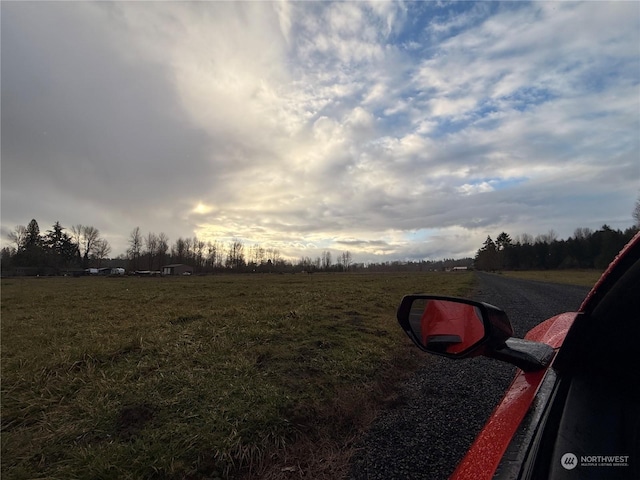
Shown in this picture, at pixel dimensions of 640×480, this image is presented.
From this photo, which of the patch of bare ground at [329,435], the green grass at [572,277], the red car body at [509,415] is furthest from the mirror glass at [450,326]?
the green grass at [572,277]

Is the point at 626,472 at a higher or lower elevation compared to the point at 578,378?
lower

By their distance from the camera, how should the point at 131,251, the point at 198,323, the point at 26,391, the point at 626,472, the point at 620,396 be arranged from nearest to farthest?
the point at 626,472
the point at 620,396
the point at 26,391
the point at 198,323
the point at 131,251

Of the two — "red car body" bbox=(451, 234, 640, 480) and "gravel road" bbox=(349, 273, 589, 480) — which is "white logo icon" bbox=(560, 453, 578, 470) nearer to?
"red car body" bbox=(451, 234, 640, 480)

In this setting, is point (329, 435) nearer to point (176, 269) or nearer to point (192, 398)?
point (192, 398)

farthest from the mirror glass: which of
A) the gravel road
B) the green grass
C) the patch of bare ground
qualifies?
the green grass

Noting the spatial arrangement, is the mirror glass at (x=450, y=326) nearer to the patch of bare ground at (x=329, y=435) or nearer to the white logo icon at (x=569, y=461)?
the white logo icon at (x=569, y=461)

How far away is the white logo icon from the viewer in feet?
3.27

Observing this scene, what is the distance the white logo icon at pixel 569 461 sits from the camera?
1.00 meters

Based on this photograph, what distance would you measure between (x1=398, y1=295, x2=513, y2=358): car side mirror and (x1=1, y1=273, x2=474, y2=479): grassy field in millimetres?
2719

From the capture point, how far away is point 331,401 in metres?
4.92

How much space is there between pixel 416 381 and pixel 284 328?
143 inches

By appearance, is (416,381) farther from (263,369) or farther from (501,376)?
(263,369)

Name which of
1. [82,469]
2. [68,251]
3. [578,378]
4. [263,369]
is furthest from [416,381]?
[68,251]

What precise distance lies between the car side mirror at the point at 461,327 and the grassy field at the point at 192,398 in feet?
8.92
